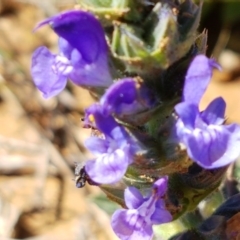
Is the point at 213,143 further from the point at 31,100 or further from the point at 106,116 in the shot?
the point at 31,100

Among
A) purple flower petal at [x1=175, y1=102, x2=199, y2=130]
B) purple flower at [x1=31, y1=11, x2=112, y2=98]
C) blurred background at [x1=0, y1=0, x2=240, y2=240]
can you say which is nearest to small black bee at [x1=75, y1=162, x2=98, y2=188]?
purple flower at [x1=31, y1=11, x2=112, y2=98]

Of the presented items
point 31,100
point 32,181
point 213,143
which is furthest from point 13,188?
point 213,143

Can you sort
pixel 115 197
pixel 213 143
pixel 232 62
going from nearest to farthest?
pixel 213 143 → pixel 115 197 → pixel 232 62

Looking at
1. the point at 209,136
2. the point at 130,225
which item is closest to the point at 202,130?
the point at 209,136

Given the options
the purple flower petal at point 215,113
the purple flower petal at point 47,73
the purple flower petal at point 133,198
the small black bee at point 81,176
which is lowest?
the small black bee at point 81,176

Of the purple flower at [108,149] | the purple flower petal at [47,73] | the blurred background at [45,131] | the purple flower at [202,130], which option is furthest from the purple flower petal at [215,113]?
the blurred background at [45,131]

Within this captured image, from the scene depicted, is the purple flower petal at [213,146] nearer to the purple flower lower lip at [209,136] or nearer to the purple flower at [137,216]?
the purple flower lower lip at [209,136]

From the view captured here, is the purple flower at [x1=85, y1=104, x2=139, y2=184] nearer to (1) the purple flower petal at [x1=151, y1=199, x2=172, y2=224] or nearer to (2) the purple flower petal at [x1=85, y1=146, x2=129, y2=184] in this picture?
(2) the purple flower petal at [x1=85, y1=146, x2=129, y2=184]
